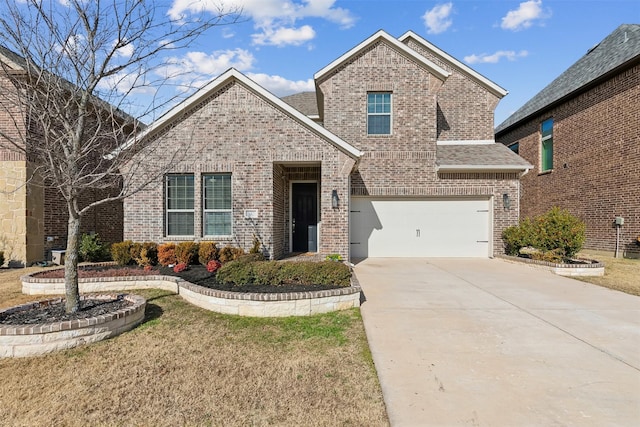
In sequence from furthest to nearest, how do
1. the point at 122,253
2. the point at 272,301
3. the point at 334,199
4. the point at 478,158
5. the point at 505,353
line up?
1. the point at 478,158
2. the point at 334,199
3. the point at 122,253
4. the point at 272,301
5. the point at 505,353

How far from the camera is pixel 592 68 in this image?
1490cm

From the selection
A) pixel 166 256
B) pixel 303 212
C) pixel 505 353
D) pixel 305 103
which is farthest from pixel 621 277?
pixel 305 103

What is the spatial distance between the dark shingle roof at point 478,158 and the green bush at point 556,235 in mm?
2275

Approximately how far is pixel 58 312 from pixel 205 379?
305cm

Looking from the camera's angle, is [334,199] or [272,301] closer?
[272,301]

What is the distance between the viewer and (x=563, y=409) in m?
2.93

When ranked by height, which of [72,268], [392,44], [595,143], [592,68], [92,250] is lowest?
[92,250]

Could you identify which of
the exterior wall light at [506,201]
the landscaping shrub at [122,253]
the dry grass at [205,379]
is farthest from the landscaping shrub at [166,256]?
the exterior wall light at [506,201]

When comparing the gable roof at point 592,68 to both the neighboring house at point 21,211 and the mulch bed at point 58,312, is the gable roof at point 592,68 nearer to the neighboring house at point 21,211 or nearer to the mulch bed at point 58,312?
the mulch bed at point 58,312

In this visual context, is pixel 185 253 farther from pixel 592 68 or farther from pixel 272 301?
pixel 592 68

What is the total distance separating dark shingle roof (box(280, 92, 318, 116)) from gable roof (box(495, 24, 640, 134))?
1132cm

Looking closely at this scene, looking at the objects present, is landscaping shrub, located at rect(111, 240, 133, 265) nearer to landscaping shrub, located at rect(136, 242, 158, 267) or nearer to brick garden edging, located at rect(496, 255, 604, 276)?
landscaping shrub, located at rect(136, 242, 158, 267)

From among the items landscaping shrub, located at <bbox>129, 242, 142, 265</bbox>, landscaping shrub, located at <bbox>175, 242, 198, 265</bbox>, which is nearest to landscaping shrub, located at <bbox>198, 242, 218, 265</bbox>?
landscaping shrub, located at <bbox>175, 242, 198, 265</bbox>

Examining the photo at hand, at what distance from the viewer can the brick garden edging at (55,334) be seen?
4.03 meters
